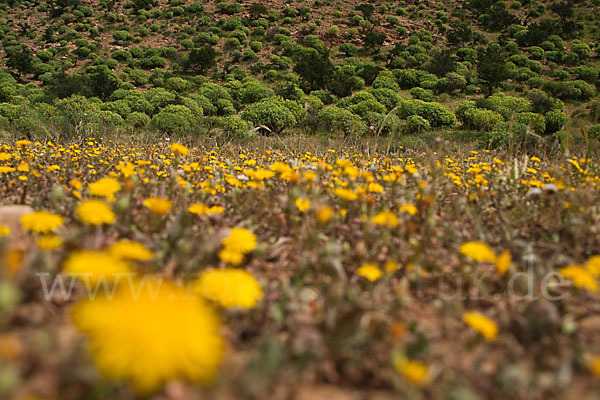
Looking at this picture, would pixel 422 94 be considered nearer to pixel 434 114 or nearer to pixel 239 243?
pixel 434 114

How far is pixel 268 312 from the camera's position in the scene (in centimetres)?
115

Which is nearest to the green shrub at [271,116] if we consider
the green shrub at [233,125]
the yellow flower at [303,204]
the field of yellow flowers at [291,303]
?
the green shrub at [233,125]

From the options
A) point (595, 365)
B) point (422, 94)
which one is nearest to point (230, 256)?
point (595, 365)

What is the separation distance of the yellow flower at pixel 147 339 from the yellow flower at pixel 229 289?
27 centimetres

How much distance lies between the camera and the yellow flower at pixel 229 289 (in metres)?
0.94

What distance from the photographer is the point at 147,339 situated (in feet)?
1.88

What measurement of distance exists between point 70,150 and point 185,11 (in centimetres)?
4253

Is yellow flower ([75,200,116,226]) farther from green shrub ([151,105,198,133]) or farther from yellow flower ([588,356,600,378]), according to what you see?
green shrub ([151,105,198,133])

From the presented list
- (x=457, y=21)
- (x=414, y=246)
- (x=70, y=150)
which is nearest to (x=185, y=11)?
(x=457, y=21)

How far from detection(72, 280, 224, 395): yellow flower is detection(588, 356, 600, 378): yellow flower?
100 cm

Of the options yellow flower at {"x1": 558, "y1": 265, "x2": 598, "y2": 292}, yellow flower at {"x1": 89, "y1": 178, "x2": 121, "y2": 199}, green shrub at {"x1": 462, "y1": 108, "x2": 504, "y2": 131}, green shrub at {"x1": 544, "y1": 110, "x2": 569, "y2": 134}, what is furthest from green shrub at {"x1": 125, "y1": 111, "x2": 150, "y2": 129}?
green shrub at {"x1": 544, "y1": 110, "x2": 569, "y2": 134}

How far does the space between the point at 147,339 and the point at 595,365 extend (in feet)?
3.71

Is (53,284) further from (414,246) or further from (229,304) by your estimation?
(414,246)

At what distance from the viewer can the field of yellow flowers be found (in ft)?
2.26
